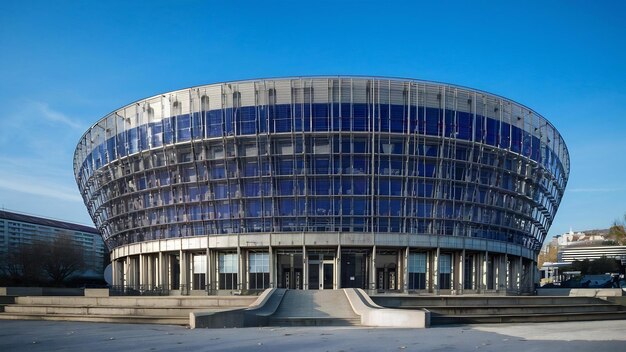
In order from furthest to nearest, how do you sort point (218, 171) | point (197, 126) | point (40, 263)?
point (40, 263)
point (218, 171)
point (197, 126)

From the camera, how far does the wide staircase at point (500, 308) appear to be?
31.5 metres

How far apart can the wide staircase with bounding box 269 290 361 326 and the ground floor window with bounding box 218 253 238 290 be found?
18.8 meters

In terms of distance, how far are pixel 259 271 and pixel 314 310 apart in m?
22.8

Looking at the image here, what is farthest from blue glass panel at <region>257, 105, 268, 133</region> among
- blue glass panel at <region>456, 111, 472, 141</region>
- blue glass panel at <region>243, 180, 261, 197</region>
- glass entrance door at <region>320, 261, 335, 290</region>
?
blue glass panel at <region>456, 111, 472, 141</region>

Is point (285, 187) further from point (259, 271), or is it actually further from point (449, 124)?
point (449, 124)

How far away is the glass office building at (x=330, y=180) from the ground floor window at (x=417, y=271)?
0.12 metres

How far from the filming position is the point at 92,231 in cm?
16275

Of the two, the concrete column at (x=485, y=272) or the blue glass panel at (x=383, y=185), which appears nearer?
the blue glass panel at (x=383, y=185)

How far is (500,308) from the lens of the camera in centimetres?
3256

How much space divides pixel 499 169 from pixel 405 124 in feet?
36.7

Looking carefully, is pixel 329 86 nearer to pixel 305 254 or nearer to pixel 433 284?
pixel 305 254

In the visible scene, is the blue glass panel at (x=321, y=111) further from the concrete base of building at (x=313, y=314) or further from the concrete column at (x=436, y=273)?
the concrete base of building at (x=313, y=314)

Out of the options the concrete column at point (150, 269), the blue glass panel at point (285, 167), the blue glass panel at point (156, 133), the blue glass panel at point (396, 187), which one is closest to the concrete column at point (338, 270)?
the blue glass panel at point (396, 187)

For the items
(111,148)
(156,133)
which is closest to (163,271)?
(156,133)
